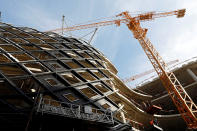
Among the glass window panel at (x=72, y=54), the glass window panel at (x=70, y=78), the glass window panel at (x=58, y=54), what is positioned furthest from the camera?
the glass window panel at (x=72, y=54)

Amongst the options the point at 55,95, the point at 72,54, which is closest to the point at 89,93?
the point at 55,95

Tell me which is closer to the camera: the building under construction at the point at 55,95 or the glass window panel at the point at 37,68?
the building under construction at the point at 55,95

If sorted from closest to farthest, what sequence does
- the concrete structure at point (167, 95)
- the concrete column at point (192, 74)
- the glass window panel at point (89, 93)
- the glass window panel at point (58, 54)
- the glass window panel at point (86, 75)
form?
1. the glass window panel at point (89, 93)
2. the glass window panel at point (58, 54)
3. the glass window panel at point (86, 75)
4. the concrete structure at point (167, 95)
5. the concrete column at point (192, 74)

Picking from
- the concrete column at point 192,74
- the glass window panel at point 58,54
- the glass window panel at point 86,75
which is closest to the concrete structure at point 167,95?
the concrete column at point 192,74

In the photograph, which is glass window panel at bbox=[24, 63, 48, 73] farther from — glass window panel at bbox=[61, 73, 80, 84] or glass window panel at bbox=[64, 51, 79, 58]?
glass window panel at bbox=[64, 51, 79, 58]

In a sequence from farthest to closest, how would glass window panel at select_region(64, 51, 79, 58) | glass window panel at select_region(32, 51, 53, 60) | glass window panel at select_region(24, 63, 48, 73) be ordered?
glass window panel at select_region(64, 51, 79, 58) < glass window panel at select_region(32, 51, 53, 60) < glass window panel at select_region(24, 63, 48, 73)

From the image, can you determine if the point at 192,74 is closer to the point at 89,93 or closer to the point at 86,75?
the point at 86,75

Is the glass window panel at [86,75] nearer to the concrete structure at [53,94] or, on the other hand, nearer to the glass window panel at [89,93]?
the concrete structure at [53,94]

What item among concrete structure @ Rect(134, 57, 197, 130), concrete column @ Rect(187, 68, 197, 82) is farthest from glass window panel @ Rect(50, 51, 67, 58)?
concrete column @ Rect(187, 68, 197, 82)

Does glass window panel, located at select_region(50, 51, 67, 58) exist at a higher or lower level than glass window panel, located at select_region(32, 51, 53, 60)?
higher

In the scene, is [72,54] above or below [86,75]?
above

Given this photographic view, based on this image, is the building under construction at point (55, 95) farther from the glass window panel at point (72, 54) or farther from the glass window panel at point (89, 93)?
the glass window panel at point (72, 54)

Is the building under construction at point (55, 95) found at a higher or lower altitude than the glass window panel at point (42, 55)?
lower

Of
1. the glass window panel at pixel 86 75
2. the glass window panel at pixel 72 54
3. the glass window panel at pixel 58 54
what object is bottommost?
the glass window panel at pixel 86 75
